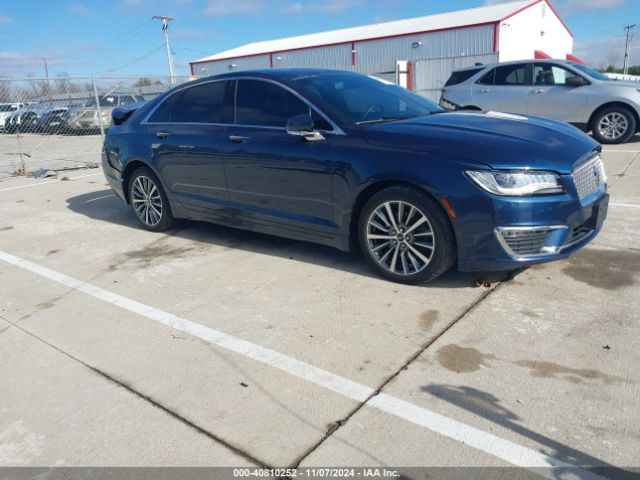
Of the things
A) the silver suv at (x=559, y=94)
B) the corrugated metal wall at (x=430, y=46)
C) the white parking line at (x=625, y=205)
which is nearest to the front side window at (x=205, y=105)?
the white parking line at (x=625, y=205)

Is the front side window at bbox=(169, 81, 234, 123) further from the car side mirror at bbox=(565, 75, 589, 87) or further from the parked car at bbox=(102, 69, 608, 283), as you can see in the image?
the car side mirror at bbox=(565, 75, 589, 87)

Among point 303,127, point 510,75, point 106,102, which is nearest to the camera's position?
point 303,127

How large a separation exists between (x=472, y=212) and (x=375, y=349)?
115 cm

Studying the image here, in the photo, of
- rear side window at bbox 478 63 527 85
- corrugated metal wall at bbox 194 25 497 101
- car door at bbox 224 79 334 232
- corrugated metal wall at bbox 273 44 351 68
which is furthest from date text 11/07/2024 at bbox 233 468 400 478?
corrugated metal wall at bbox 273 44 351 68

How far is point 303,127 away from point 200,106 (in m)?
1.65

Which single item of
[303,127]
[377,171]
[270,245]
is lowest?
[270,245]

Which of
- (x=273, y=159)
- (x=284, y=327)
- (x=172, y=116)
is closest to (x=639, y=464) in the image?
(x=284, y=327)

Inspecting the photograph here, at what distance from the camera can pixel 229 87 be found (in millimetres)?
4988

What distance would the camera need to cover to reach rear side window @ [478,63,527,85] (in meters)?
11.2

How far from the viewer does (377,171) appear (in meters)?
3.85

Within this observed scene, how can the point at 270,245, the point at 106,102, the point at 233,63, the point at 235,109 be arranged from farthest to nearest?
the point at 233,63, the point at 106,102, the point at 270,245, the point at 235,109

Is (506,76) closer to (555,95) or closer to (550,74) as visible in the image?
(550,74)

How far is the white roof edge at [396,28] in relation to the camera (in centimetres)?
3097

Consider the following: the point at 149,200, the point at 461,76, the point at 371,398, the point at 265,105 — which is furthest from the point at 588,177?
the point at 461,76
